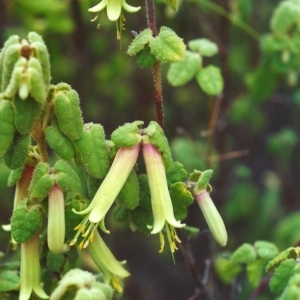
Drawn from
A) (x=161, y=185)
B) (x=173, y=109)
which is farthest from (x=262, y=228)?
(x=161, y=185)

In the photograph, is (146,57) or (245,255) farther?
(245,255)

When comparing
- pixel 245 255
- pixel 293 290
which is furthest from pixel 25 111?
pixel 245 255

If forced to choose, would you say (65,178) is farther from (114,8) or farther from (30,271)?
(114,8)

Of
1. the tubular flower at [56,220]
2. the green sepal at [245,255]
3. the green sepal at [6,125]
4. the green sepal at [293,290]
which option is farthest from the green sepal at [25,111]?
the green sepal at [245,255]

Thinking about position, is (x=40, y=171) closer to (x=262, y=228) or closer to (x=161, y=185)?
(x=161, y=185)

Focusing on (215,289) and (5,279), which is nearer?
(5,279)

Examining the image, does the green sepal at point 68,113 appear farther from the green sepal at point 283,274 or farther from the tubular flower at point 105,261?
the green sepal at point 283,274

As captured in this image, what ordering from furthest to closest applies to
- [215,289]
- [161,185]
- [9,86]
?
[215,289]
[161,185]
[9,86]
